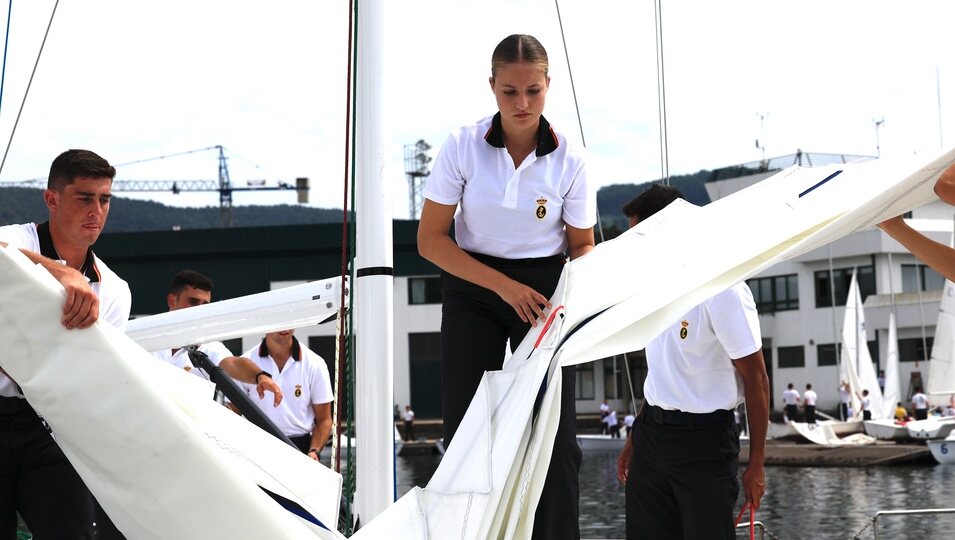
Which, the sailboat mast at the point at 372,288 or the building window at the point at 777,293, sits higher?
the building window at the point at 777,293

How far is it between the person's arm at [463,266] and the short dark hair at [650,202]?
1.07 meters

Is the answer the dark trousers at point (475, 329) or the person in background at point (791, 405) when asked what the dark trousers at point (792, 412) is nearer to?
the person in background at point (791, 405)

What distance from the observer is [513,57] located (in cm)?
370

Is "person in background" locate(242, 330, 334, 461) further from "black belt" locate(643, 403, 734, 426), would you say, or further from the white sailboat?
the white sailboat

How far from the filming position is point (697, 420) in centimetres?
446

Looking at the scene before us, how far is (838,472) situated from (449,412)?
91.5ft

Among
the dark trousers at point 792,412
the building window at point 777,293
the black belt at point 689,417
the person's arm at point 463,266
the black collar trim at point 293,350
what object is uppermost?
the building window at point 777,293

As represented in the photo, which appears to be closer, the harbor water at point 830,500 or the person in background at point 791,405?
the harbor water at point 830,500

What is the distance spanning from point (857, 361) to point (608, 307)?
140 feet

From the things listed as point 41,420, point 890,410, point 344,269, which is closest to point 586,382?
point 890,410

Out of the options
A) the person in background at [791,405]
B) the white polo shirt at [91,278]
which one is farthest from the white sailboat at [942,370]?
the white polo shirt at [91,278]

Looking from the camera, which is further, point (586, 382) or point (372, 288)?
point (586, 382)

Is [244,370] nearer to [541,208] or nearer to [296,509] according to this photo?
[541,208]

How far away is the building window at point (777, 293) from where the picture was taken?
5312cm
